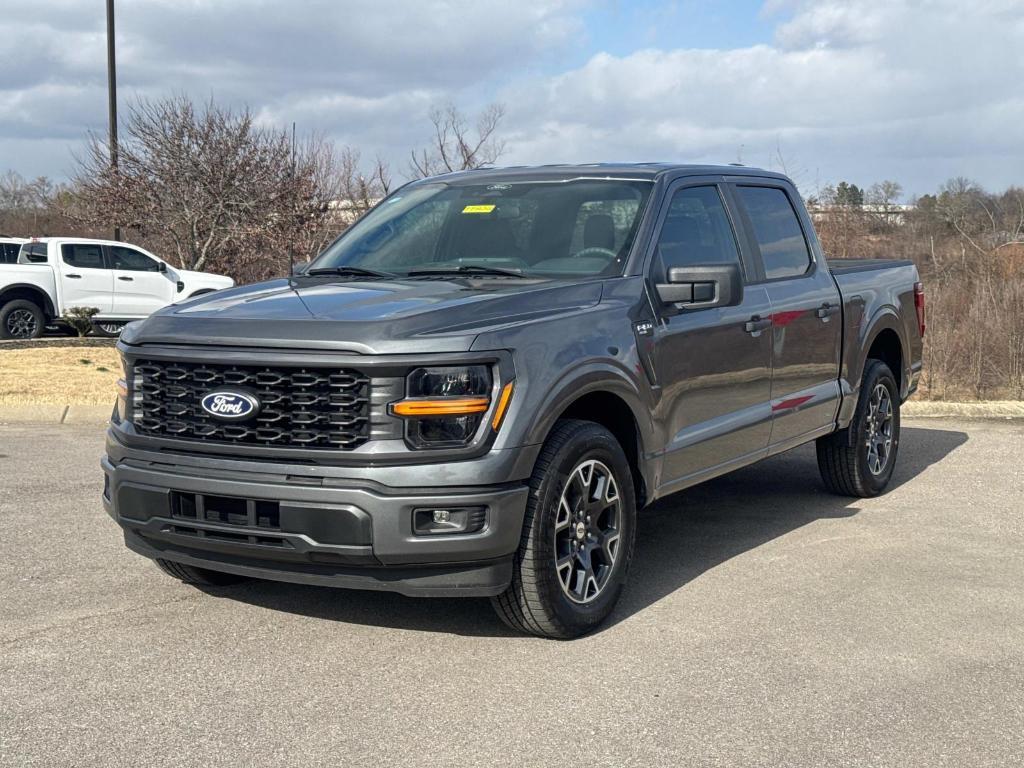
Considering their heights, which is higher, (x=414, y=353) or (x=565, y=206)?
(x=565, y=206)

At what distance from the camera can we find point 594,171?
21.2 feet

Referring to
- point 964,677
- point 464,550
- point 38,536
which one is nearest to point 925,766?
point 964,677

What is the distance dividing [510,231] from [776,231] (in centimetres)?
190

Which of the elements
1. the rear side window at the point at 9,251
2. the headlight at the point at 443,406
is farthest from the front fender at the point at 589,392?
the rear side window at the point at 9,251

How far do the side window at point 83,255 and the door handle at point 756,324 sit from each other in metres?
16.7

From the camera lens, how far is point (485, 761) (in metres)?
3.82

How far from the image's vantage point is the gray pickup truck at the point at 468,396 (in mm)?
4551

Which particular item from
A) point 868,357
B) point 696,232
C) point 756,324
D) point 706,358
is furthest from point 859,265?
point 706,358

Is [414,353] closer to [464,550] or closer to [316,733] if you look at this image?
[464,550]

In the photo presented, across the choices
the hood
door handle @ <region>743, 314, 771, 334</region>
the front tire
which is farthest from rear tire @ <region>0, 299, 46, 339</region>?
the front tire

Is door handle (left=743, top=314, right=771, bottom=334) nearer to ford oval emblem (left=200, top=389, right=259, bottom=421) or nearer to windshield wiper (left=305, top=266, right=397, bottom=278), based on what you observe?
windshield wiper (left=305, top=266, right=397, bottom=278)

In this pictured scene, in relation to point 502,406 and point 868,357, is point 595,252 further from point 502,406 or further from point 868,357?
point 868,357

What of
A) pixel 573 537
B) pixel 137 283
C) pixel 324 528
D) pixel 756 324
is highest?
pixel 756 324

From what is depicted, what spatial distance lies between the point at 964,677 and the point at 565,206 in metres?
2.83
